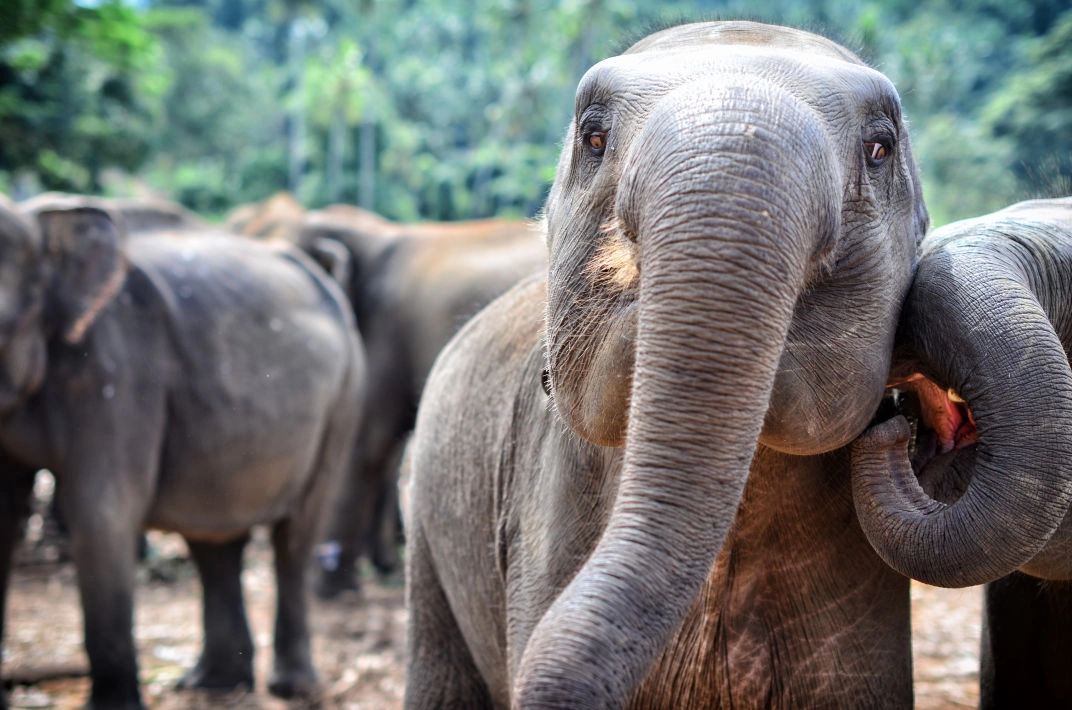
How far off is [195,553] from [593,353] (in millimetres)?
4749

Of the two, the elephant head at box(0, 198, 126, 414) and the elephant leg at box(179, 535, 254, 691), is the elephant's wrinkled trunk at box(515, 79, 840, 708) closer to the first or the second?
the elephant head at box(0, 198, 126, 414)

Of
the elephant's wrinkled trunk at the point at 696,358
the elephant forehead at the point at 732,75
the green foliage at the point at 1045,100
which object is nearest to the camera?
the elephant's wrinkled trunk at the point at 696,358

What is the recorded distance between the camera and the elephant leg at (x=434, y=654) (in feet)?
9.26

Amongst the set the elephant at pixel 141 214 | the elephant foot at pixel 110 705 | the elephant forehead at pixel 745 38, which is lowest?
the elephant foot at pixel 110 705

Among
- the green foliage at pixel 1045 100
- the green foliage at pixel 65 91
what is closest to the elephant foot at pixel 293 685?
the green foliage at pixel 65 91

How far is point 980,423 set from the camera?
1661 mm

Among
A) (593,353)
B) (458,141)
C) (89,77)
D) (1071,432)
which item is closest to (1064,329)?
(1071,432)

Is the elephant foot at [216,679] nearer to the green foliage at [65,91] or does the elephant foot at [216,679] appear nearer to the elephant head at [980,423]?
the elephant head at [980,423]

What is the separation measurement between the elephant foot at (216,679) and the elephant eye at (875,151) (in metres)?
4.82

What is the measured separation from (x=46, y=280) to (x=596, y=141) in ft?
12.4

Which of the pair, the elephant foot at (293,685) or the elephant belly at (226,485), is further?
the elephant foot at (293,685)

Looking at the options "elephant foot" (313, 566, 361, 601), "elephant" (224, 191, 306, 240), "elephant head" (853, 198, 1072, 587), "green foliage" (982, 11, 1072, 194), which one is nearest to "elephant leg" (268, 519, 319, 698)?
"elephant foot" (313, 566, 361, 601)

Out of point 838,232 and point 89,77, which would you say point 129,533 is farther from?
point 89,77

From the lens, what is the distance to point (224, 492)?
5.35m
